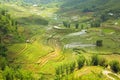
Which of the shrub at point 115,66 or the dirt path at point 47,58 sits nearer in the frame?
the shrub at point 115,66

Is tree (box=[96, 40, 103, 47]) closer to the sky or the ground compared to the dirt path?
closer to the sky

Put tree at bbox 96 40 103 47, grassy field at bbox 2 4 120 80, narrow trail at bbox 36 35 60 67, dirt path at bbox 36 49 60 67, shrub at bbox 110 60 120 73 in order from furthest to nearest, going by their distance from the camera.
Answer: tree at bbox 96 40 103 47, narrow trail at bbox 36 35 60 67, dirt path at bbox 36 49 60 67, grassy field at bbox 2 4 120 80, shrub at bbox 110 60 120 73

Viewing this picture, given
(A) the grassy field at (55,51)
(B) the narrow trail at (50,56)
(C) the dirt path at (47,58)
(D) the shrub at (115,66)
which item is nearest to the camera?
(D) the shrub at (115,66)

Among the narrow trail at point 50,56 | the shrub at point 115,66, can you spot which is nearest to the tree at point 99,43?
the narrow trail at point 50,56

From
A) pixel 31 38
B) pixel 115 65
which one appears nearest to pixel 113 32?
pixel 31 38

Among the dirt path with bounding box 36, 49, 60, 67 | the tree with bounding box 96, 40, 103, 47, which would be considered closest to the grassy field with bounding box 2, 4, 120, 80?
the dirt path with bounding box 36, 49, 60, 67

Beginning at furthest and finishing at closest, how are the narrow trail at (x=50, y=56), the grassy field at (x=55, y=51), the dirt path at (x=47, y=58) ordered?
the narrow trail at (x=50, y=56), the dirt path at (x=47, y=58), the grassy field at (x=55, y=51)

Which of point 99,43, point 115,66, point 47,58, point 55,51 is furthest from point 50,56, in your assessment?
point 115,66

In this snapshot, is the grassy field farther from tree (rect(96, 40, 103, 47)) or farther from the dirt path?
tree (rect(96, 40, 103, 47))

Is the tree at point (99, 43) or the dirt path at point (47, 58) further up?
the tree at point (99, 43)

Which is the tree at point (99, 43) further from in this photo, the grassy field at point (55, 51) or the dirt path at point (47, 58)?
the dirt path at point (47, 58)

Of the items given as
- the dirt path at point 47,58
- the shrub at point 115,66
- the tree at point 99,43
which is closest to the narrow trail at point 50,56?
the dirt path at point 47,58

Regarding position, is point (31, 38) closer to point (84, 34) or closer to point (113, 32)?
point (84, 34)
